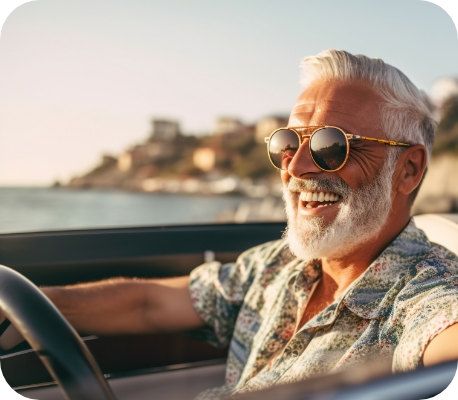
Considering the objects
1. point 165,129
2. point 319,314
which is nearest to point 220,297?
point 319,314

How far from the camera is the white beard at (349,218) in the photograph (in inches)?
65.5

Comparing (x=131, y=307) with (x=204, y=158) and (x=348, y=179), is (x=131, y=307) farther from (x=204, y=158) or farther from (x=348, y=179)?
(x=204, y=158)

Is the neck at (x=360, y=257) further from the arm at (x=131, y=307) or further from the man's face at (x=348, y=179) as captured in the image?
the arm at (x=131, y=307)

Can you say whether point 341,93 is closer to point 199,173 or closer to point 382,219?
point 382,219

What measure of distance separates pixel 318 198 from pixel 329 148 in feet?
0.59

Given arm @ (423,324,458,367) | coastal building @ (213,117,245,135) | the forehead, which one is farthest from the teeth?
coastal building @ (213,117,245,135)

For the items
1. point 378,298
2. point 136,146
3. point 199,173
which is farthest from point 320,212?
point 136,146

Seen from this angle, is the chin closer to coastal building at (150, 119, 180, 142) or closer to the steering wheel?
the steering wheel

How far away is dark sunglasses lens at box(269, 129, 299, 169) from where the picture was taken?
5.68ft

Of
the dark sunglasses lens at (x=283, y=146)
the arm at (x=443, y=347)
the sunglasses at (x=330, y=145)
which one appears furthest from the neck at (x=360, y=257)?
the arm at (x=443, y=347)

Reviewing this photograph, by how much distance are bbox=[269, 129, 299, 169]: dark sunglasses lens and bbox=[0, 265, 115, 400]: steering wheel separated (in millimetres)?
936

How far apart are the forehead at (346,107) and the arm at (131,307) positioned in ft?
2.70

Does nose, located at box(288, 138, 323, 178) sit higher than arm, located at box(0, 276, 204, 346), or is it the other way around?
nose, located at box(288, 138, 323, 178)

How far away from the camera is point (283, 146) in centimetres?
176
